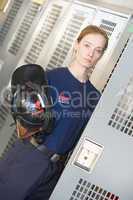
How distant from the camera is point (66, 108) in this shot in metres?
2.51

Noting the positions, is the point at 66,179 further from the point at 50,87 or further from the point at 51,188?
the point at 50,87

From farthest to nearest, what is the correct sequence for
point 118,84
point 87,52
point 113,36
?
point 113,36 < point 87,52 < point 118,84

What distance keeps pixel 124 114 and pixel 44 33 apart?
1.60 metres

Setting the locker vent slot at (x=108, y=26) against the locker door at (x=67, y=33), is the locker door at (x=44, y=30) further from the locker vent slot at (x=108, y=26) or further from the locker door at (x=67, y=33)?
the locker vent slot at (x=108, y=26)

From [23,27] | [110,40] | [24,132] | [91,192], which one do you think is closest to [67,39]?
[110,40]

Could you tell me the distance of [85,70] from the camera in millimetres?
2596

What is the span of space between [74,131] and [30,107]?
0.31 metres

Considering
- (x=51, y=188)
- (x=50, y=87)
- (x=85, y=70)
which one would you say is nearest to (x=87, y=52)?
(x=85, y=70)

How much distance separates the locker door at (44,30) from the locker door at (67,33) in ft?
0.33

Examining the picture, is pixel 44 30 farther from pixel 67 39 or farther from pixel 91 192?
pixel 91 192

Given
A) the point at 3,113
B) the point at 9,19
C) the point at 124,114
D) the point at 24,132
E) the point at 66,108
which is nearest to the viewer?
the point at 124,114

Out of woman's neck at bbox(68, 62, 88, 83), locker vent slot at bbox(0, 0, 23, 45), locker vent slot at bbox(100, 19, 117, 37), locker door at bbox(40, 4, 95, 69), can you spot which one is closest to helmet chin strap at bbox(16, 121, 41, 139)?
woman's neck at bbox(68, 62, 88, 83)

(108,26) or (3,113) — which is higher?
(108,26)

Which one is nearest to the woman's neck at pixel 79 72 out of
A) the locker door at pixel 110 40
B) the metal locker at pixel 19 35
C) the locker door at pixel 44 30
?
the locker door at pixel 110 40
